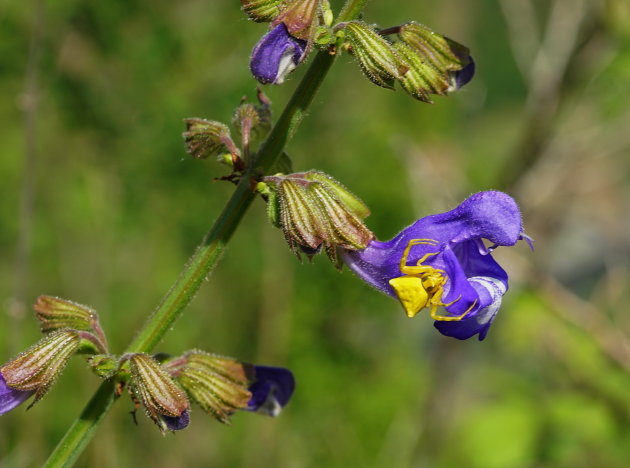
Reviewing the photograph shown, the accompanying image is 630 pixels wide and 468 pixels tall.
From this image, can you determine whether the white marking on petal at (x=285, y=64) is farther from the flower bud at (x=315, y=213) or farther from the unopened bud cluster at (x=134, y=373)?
the unopened bud cluster at (x=134, y=373)

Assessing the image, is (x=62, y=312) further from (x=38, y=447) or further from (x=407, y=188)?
(x=407, y=188)

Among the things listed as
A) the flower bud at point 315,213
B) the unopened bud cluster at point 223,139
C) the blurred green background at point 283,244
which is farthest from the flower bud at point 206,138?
the blurred green background at point 283,244

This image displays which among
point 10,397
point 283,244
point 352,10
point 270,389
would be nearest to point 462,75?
point 352,10

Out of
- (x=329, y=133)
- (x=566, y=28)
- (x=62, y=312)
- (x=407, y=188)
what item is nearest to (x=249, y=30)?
(x=329, y=133)

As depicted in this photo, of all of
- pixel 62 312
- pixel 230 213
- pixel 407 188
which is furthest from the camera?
pixel 407 188

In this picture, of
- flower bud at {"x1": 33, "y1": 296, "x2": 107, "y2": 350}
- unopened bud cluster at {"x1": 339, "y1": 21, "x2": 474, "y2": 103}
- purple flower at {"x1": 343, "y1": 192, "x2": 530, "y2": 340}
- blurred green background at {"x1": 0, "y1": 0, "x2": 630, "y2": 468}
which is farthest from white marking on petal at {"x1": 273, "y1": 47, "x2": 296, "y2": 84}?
blurred green background at {"x1": 0, "y1": 0, "x2": 630, "y2": 468}

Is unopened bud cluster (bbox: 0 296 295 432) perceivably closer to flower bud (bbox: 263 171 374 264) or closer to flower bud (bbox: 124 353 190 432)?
flower bud (bbox: 124 353 190 432)

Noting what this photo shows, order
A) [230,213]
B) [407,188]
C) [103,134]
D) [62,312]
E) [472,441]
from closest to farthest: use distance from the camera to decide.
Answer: [230,213] < [62,312] < [472,441] < [103,134] < [407,188]
